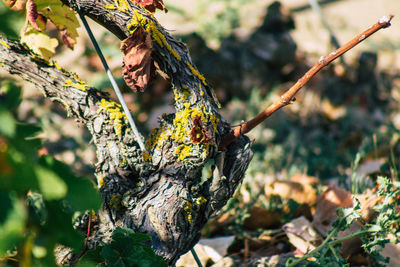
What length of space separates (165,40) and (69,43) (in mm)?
503

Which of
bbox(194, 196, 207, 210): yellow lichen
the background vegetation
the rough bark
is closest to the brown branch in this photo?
the rough bark

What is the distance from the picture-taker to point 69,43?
1557 mm

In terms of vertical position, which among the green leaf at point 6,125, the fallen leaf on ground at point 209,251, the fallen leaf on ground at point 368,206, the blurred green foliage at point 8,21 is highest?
the blurred green foliage at point 8,21

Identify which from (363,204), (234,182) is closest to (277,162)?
(363,204)

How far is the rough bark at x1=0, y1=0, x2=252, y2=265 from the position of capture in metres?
1.29

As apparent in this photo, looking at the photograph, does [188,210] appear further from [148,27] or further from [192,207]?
[148,27]

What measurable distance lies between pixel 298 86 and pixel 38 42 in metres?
1.00

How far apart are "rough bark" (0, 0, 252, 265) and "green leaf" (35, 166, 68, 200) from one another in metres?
0.60

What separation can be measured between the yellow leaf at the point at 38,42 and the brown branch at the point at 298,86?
77cm

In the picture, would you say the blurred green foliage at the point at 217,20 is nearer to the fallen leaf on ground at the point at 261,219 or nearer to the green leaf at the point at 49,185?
the fallen leaf on ground at the point at 261,219

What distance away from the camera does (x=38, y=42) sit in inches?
57.8

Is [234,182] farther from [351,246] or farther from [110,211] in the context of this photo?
[351,246]

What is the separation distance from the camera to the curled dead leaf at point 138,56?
3.91 ft

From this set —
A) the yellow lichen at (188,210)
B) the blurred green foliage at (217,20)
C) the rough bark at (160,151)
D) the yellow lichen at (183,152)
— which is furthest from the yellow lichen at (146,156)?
the blurred green foliage at (217,20)
